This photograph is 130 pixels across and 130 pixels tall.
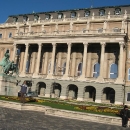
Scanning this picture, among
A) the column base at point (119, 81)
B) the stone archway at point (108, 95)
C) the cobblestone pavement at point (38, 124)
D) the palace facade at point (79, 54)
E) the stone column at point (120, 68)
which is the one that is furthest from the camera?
the stone archway at point (108, 95)

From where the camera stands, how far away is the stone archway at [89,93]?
48.6 m

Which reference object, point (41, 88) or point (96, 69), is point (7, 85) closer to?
point (41, 88)

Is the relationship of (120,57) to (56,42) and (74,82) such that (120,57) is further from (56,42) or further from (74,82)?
(56,42)

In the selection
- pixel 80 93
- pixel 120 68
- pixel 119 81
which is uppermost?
pixel 120 68

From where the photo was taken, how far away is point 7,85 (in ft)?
103

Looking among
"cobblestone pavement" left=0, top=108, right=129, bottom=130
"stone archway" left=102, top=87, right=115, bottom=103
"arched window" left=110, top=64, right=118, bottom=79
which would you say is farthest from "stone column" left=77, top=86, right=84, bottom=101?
"cobblestone pavement" left=0, top=108, right=129, bottom=130

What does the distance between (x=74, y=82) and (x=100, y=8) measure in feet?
65.7

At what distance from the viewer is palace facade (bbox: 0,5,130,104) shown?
152 ft

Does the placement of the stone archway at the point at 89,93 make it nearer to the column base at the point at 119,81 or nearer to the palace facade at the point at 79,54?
the palace facade at the point at 79,54

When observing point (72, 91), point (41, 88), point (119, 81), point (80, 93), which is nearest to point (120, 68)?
point (119, 81)

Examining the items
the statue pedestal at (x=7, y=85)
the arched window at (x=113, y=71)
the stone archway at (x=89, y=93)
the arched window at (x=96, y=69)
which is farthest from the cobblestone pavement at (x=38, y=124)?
the arched window at (x=96, y=69)

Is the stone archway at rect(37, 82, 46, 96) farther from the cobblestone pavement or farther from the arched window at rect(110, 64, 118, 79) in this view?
the cobblestone pavement

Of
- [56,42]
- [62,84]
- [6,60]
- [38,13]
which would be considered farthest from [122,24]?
[6,60]

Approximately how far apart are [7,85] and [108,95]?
2427cm
